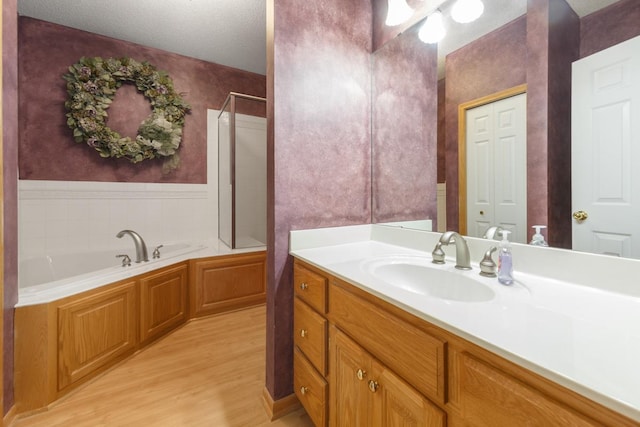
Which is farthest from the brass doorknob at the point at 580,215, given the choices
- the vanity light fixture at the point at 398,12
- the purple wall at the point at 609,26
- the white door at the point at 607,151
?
the vanity light fixture at the point at 398,12

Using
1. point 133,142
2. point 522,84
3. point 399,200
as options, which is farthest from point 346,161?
point 133,142

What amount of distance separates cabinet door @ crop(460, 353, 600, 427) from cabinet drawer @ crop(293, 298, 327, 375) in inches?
24.7

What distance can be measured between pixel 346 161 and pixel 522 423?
1299mm

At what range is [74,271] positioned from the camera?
246cm

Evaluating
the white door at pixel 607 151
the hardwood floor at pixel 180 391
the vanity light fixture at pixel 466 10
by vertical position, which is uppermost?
the vanity light fixture at pixel 466 10

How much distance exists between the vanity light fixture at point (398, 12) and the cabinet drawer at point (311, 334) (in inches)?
59.7

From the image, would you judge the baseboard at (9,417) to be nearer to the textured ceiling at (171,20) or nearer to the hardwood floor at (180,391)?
the hardwood floor at (180,391)

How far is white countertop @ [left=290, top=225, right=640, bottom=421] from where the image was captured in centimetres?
42

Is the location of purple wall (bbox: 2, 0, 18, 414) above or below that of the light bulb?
below

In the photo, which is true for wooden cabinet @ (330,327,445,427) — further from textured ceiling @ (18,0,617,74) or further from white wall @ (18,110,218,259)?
textured ceiling @ (18,0,617,74)

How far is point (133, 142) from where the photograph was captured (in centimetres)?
269

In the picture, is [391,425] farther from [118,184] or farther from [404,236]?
[118,184]

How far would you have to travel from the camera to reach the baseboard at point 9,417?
1.31 m

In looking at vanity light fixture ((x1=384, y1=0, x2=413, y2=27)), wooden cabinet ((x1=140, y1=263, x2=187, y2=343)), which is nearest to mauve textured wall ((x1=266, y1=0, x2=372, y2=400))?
vanity light fixture ((x1=384, y1=0, x2=413, y2=27))
